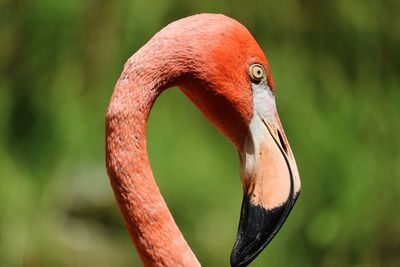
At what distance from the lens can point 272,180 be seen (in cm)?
176

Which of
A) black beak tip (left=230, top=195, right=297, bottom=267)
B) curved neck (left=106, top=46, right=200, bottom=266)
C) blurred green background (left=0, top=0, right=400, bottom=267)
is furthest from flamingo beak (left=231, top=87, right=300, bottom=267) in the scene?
A: blurred green background (left=0, top=0, right=400, bottom=267)

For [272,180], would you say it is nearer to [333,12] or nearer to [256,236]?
[256,236]

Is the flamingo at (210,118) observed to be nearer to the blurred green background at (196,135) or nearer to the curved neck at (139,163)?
the curved neck at (139,163)

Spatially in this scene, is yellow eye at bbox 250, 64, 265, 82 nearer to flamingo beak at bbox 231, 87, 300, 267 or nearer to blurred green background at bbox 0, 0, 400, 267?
flamingo beak at bbox 231, 87, 300, 267

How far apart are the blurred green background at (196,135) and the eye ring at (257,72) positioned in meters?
2.36

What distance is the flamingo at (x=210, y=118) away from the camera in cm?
168

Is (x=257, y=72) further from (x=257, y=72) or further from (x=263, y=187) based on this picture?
(x=263, y=187)

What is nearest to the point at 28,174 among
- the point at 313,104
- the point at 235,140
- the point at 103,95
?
the point at 103,95

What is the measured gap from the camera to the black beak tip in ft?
5.74

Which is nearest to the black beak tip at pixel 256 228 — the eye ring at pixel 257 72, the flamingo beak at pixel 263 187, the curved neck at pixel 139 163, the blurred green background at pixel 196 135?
the flamingo beak at pixel 263 187

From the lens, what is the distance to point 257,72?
5.83ft

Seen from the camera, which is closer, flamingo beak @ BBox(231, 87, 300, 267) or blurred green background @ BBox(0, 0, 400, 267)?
flamingo beak @ BBox(231, 87, 300, 267)

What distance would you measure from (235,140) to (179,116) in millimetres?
2393

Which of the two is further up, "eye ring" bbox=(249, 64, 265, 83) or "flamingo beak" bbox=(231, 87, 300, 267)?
"eye ring" bbox=(249, 64, 265, 83)
